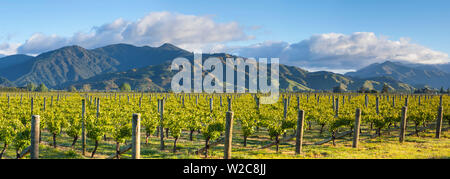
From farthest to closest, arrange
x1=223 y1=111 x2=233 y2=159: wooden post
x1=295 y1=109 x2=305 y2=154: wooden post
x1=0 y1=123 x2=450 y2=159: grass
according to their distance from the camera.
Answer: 1. x1=0 y1=123 x2=450 y2=159: grass
2. x1=295 y1=109 x2=305 y2=154: wooden post
3. x1=223 y1=111 x2=233 y2=159: wooden post

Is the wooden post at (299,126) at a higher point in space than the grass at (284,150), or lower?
higher

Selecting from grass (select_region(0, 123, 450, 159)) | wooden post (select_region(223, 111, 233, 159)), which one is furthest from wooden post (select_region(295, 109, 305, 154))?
wooden post (select_region(223, 111, 233, 159))

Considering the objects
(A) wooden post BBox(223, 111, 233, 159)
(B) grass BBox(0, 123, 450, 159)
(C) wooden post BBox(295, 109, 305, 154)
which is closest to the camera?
(A) wooden post BBox(223, 111, 233, 159)

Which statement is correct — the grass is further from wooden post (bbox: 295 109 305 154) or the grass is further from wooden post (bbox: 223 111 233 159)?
wooden post (bbox: 223 111 233 159)

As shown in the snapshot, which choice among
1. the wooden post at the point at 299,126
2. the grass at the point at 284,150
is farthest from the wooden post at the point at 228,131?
the wooden post at the point at 299,126

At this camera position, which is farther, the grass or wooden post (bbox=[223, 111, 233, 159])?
the grass

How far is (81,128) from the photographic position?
1786cm

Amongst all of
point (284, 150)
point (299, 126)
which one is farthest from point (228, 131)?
point (284, 150)

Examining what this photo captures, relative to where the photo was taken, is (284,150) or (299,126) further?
(284,150)

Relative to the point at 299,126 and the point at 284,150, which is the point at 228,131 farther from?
the point at 284,150

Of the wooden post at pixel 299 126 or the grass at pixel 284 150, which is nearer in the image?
the wooden post at pixel 299 126

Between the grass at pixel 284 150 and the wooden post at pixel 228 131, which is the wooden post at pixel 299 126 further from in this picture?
the wooden post at pixel 228 131
